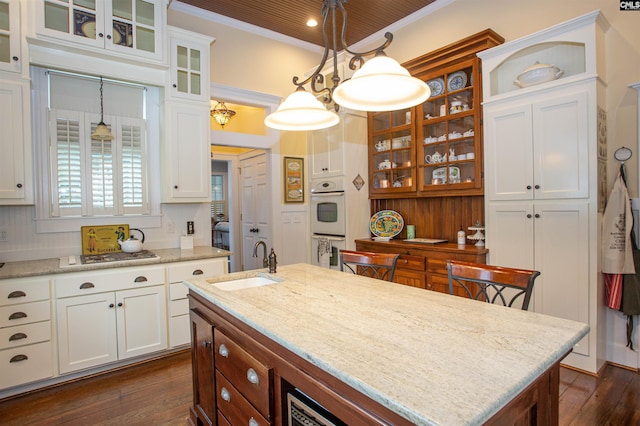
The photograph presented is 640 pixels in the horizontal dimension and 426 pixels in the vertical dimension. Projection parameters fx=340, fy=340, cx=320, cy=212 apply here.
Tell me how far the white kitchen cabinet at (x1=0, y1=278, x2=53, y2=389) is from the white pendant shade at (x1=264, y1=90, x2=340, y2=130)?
2096 millimetres

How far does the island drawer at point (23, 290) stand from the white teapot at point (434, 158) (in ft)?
11.5

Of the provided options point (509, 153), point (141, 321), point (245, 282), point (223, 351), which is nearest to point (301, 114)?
point (245, 282)

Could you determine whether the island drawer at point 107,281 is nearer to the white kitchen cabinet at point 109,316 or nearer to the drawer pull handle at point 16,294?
the white kitchen cabinet at point 109,316

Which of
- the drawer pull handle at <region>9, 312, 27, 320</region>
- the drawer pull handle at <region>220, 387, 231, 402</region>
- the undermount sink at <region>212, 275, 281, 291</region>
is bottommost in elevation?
the drawer pull handle at <region>220, 387, 231, 402</region>

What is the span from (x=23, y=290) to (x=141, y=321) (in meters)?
0.83

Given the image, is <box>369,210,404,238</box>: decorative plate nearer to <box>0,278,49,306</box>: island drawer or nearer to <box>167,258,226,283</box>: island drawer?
<box>167,258,226,283</box>: island drawer

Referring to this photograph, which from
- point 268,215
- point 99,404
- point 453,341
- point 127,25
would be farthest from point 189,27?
point 453,341

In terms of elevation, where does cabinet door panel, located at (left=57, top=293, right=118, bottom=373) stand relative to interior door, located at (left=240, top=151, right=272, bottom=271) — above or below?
below

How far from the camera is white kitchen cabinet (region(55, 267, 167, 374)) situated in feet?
8.39

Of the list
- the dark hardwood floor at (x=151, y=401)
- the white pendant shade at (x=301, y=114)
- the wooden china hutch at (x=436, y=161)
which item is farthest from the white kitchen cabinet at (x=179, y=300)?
the wooden china hutch at (x=436, y=161)

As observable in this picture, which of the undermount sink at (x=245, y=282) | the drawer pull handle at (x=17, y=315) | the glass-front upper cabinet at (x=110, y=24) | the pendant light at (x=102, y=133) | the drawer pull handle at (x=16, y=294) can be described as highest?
the glass-front upper cabinet at (x=110, y=24)

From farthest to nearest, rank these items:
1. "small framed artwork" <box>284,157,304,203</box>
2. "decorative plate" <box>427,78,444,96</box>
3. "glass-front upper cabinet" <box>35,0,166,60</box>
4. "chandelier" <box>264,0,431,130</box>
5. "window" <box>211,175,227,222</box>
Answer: "window" <box>211,175,227,222</box> < "small framed artwork" <box>284,157,304,203</box> < "decorative plate" <box>427,78,444,96</box> < "glass-front upper cabinet" <box>35,0,166,60</box> < "chandelier" <box>264,0,431,130</box>

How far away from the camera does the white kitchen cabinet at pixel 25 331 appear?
2344mm

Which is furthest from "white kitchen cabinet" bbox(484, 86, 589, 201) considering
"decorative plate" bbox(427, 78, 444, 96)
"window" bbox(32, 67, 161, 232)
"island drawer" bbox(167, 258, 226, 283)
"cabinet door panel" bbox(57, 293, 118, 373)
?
"cabinet door panel" bbox(57, 293, 118, 373)
